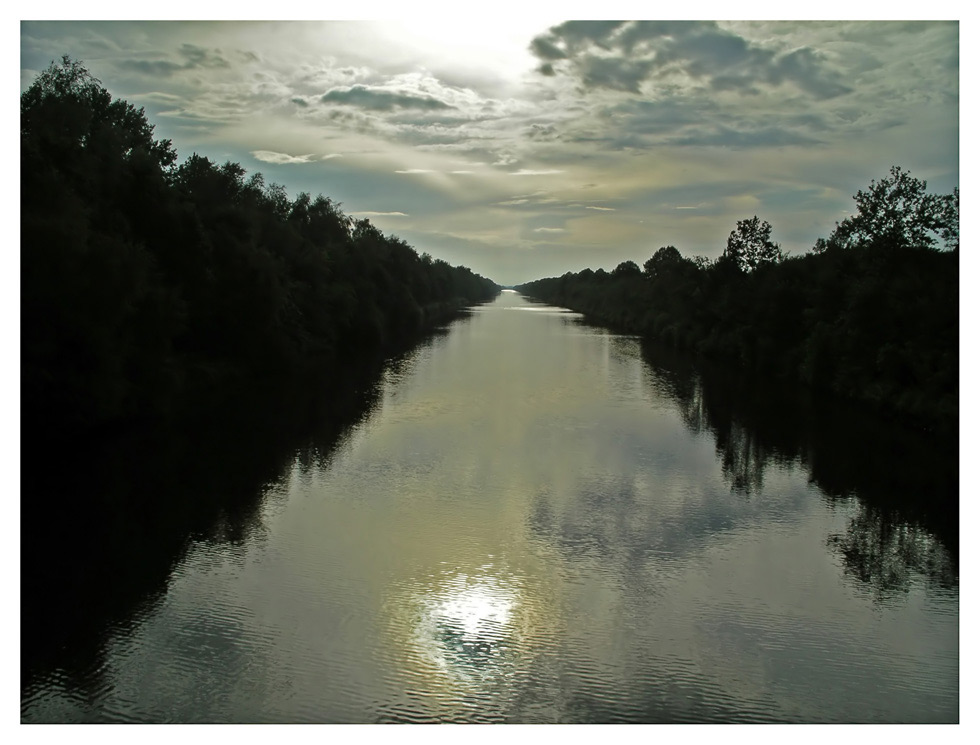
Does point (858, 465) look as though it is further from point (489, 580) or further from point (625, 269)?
point (625, 269)

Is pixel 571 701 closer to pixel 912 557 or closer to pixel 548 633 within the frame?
pixel 548 633

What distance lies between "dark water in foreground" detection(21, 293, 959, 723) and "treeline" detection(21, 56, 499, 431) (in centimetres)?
211

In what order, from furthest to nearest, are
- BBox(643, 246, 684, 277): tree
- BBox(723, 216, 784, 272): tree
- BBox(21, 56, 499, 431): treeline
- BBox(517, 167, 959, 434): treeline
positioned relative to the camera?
BBox(643, 246, 684, 277): tree, BBox(723, 216, 784, 272): tree, BBox(517, 167, 959, 434): treeline, BBox(21, 56, 499, 431): treeline

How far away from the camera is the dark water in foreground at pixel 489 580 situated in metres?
8.02

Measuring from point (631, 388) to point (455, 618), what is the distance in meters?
24.5

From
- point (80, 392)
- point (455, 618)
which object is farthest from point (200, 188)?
point (455, 618)

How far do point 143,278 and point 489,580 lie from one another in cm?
1525

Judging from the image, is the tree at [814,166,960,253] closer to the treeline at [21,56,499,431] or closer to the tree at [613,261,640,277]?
the treeline at [21,56,499,431]

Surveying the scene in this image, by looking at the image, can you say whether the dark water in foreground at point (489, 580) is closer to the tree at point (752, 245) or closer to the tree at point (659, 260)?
the tree at point (752, 245)

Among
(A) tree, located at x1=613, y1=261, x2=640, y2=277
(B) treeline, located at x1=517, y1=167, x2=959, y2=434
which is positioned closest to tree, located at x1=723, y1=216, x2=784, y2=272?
(B) treeline, located at x1=517, y1=167, x2=959, y2=434

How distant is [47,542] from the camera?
1224 cm

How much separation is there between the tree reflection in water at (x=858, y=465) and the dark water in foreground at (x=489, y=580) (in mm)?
99

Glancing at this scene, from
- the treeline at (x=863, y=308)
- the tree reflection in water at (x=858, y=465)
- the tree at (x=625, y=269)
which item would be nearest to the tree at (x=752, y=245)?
the treeline at (x=863, y=308)

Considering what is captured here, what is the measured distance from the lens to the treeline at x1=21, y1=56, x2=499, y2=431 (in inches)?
705
